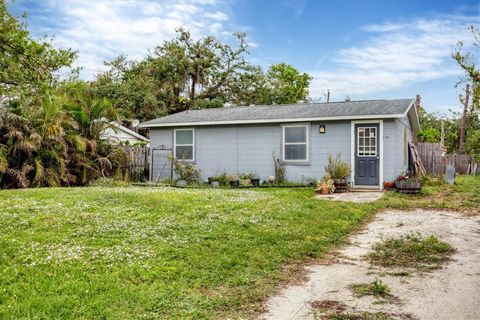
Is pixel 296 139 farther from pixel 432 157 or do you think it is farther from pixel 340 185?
pixel 432 157

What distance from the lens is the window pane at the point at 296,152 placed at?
14.7 meters

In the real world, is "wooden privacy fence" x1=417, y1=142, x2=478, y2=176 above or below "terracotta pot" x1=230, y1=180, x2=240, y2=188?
above

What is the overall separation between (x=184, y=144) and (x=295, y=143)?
466 centimetres

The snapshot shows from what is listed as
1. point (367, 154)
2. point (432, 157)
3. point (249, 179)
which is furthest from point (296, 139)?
point (432, 157)

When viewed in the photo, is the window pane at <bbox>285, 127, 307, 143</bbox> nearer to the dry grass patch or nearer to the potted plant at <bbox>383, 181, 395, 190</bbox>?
the potted plant at <bbox>383, 181, 395, 190</bbox>

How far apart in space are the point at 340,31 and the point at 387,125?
485cm

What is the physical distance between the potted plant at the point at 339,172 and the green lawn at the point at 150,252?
13.3ft

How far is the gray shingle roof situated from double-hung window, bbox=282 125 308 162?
0.48 m

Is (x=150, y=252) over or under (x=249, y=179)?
under

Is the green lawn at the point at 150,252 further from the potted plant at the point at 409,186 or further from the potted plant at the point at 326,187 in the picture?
the potted plant at the point at 409,186

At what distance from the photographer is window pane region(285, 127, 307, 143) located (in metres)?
14.8

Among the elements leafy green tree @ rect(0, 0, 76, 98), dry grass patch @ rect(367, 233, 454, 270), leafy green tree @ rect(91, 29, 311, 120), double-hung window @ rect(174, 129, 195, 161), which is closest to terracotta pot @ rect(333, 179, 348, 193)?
double-hung window @ rect(174, 129, 195, 161)

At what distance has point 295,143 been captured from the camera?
1488 centimetres

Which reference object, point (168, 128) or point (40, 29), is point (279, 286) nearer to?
point (168, 128)
